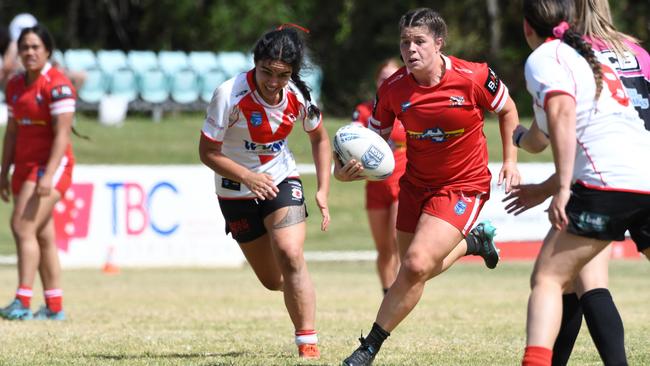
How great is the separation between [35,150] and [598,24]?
525 cm

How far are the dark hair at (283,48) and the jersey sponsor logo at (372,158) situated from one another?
2.07 feet

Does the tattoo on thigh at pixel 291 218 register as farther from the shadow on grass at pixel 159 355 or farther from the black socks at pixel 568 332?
the black socks at pixel 568 332

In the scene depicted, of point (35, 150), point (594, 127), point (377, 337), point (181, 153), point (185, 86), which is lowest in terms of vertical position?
point (181, 153)

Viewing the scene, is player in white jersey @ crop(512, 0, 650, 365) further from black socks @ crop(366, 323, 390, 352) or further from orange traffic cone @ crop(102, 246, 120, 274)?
orange traffic cone @ crop(102, 246, 120, 274)

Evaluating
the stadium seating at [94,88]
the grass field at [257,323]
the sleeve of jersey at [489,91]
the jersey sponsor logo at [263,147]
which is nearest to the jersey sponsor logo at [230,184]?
the jersey sponsor logo at [263,147]

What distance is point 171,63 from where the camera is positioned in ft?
88.7

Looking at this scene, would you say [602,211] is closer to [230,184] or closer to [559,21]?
[559,21]

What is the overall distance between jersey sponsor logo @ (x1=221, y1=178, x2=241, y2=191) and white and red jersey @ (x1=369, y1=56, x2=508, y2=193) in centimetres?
91

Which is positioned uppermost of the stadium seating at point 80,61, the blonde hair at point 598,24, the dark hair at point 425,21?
the blonde hair at point 598,24

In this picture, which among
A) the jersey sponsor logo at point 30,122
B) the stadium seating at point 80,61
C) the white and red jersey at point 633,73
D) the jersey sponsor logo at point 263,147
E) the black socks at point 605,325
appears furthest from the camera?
the stadium seating at point 80,61

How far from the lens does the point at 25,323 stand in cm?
876

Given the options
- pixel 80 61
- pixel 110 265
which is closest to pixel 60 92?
pixel 110 265

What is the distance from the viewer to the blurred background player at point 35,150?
8.88 meters

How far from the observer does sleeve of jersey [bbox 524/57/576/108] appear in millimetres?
4652
